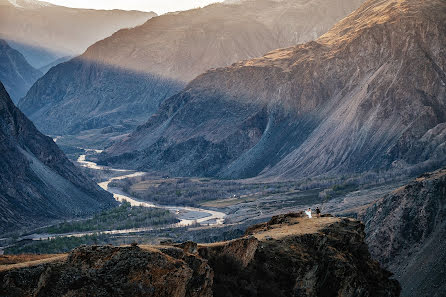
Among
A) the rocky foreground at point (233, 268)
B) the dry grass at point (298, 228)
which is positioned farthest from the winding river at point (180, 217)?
the rocky foreground at point (233, 268)

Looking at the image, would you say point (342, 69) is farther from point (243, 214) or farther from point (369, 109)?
point (243, 214)

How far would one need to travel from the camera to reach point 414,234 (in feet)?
251

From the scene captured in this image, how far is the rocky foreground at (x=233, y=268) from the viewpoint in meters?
30.7

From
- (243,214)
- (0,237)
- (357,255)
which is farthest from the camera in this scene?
(243,214)

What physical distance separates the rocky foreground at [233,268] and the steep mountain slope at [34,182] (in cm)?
8484

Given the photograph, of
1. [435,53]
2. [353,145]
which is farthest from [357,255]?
[435,53]

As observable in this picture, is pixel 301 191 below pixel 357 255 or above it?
below

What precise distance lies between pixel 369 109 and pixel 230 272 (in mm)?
135706

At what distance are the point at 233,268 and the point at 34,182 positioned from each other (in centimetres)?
10603

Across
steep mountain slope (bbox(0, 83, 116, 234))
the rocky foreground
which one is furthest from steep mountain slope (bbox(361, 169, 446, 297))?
steep mountain slope (bbox(0, 83, 116, 234))

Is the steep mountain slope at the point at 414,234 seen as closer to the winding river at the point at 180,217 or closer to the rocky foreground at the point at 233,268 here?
the rocky foreground at the point at 233,268

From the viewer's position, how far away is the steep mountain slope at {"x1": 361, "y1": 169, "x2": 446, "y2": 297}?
66.1 m

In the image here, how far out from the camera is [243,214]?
129 m

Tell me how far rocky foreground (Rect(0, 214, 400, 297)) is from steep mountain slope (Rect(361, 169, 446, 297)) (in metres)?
23.1
